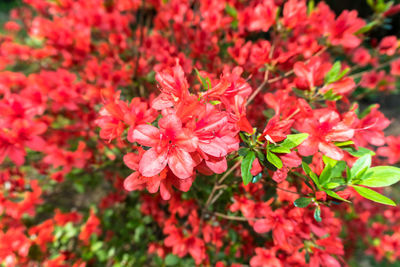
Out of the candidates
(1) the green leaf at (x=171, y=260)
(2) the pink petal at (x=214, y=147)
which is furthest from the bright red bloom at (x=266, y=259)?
(2) the pink petal at (x=214, y=147)

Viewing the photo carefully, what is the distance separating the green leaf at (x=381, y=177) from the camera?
651mm

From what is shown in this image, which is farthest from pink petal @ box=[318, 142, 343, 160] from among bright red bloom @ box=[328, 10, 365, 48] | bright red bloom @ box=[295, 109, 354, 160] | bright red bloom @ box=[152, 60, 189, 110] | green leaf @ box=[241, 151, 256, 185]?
bright red bloom @ box=[328, 10, 365, 48]

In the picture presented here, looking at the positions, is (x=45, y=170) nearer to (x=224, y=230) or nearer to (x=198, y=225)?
(x=198, y=225)

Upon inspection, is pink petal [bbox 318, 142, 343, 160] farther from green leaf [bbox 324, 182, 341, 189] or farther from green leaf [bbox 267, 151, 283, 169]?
green leaf [bbox 267, 151, 283, 169]

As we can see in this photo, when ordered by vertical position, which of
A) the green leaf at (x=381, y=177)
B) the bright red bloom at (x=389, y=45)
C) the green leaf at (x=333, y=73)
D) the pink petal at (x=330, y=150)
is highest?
the green leaf at (x=333, y=73)

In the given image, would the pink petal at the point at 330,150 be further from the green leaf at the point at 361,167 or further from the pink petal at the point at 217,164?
the pink petal at the point at 217,164

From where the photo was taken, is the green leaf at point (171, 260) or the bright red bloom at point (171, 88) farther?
the green leaf at point (171, 260)

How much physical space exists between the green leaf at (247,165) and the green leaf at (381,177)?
14.0 inches

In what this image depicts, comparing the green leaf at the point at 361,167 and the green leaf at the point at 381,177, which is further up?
the green leaf at the point at 361,167

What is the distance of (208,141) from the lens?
60cm

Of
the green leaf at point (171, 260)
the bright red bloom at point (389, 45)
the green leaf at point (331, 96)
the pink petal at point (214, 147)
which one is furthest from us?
the bright red bloom at point (389, 45)

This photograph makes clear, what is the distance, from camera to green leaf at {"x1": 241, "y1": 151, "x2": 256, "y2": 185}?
0.64m

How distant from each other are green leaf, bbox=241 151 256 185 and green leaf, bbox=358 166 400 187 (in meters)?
0.36

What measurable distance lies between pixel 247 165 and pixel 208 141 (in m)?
0.15
